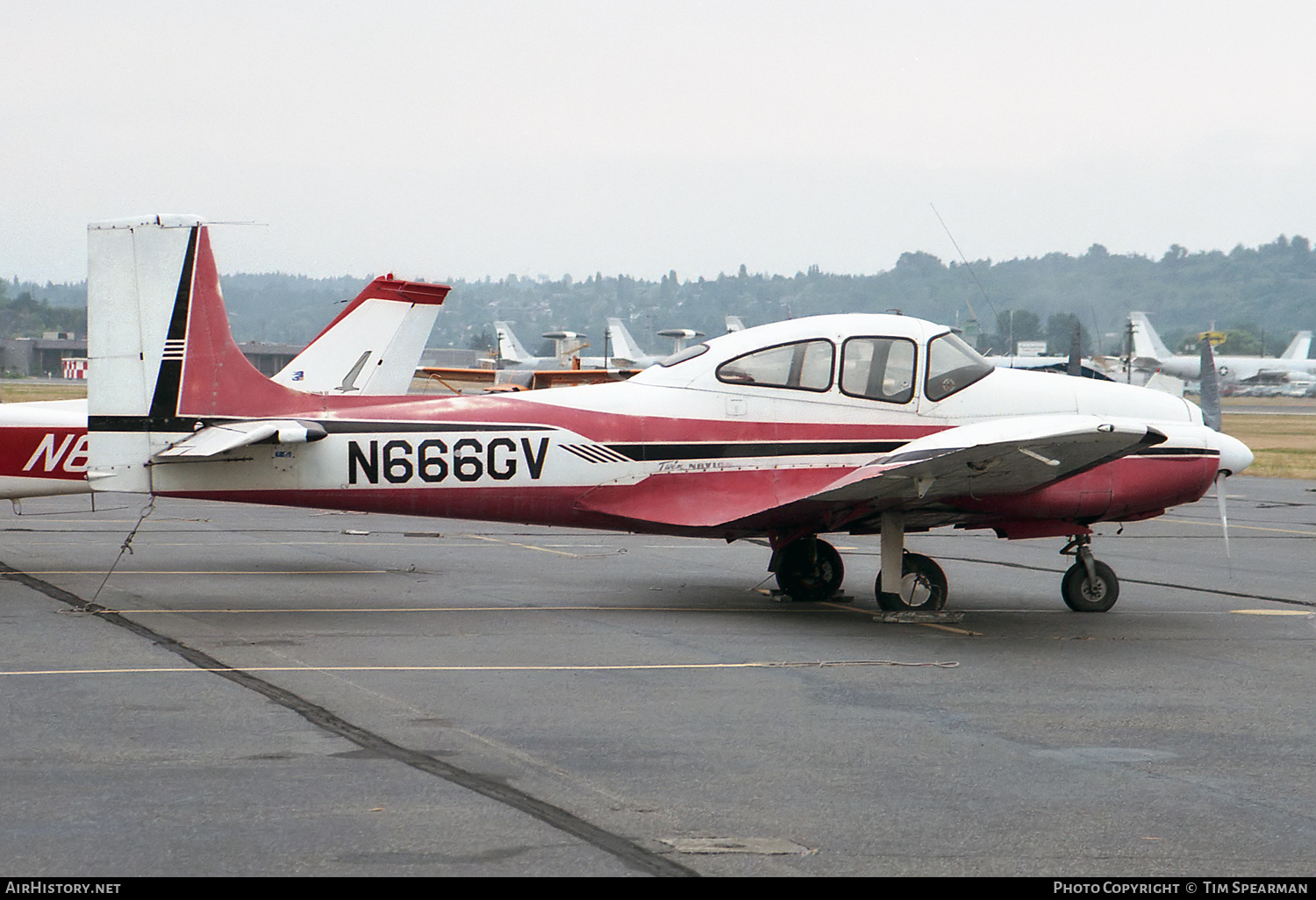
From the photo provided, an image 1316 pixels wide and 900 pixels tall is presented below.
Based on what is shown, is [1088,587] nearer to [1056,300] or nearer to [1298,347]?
[1056,300]

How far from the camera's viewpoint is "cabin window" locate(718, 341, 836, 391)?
A: 12359mm

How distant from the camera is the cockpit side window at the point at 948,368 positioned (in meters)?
12.4

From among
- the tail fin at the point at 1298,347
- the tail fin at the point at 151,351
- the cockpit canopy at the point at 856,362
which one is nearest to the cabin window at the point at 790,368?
the cockpit canopy at the point at 856,362

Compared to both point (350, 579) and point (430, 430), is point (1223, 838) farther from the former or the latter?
point (350, 579)

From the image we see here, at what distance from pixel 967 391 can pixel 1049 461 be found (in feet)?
4.95

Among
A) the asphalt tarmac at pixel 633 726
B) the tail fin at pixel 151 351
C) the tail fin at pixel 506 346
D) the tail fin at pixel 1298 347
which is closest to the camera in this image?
the asphalt tarmac at pixel 633 726

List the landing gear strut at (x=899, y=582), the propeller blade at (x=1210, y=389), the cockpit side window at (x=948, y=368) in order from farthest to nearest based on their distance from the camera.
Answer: the propeller blade at (x=1210, y=389) → the cockpit side window at (x=948, y=368) → the landing gear strut at (x=899, y=582)

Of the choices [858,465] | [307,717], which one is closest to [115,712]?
[307,717]

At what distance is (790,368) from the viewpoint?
1238 centimetres

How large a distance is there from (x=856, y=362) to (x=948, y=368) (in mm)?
841

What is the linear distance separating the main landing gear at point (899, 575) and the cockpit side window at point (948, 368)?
4.20 ft

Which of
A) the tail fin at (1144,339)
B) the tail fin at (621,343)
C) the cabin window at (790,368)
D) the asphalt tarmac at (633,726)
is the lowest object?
the asphalt tarmac at (633,726)

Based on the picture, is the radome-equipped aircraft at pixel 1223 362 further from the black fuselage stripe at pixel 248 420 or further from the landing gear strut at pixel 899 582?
the black fuselage stripe at pixel 248 420

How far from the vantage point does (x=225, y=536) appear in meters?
18.5
